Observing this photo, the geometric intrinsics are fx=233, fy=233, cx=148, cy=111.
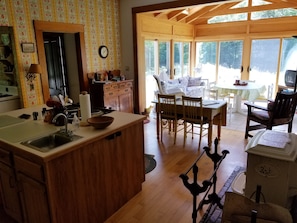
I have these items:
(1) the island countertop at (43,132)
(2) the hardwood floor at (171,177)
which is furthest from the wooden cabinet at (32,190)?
(2) the hardwood floor at (171,177)

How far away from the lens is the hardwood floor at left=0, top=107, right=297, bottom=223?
7.65 ft

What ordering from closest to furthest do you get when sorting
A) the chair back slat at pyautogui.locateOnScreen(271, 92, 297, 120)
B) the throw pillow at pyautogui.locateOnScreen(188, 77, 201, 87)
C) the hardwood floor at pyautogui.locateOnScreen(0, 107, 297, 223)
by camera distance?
the hardwood floor at pyautogui.locateOnScreen(0, 107, 297, 223) → the chair back slat at pyautogui.locateOnScreen(271, 92, 297, 120) → the throw pillow at pyautogui.locateOnScreen(188, 77, 201, 87)

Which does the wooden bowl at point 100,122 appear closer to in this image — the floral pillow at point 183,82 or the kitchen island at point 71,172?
the kitchen island at point 71,172

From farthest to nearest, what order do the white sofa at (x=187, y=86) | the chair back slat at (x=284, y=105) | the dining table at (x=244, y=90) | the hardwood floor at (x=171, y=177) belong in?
the white sofa at (x=187, y=86)
the dining table at (x=244, y=90)
the chair back slat at (x=284, y=105)
the hardwood floor at (x=171, y=177)

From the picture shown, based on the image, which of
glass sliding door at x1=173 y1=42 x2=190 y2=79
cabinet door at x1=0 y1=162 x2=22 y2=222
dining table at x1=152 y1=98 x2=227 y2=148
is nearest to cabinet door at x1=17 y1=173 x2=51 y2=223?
cabinet door at x1=0 y1=162 x2=22 y2=222

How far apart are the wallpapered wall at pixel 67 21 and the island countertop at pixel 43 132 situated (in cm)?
171

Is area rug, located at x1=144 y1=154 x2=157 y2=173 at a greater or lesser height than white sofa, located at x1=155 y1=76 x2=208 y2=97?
lesser

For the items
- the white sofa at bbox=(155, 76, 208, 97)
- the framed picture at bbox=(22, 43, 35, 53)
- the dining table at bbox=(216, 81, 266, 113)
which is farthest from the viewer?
the white sofa at bbox=(155, 76, 208, 97)

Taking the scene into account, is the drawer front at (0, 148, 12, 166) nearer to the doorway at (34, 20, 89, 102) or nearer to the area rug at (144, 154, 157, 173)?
the area rug at (144, 154, 157, 173)

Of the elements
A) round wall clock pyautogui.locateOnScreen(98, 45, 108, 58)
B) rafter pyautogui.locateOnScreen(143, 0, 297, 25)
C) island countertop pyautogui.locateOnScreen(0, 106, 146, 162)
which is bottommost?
island countertop pyautogui.locateOnScreen(0, 106, 146, 162)

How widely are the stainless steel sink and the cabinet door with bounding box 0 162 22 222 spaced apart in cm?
33

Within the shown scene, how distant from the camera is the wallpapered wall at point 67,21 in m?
3.84

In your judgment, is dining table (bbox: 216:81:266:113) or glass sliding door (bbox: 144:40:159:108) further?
glass sliding door (bbox: 144:40:159:108)

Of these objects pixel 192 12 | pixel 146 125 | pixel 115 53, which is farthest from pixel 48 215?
pixel 192 12
